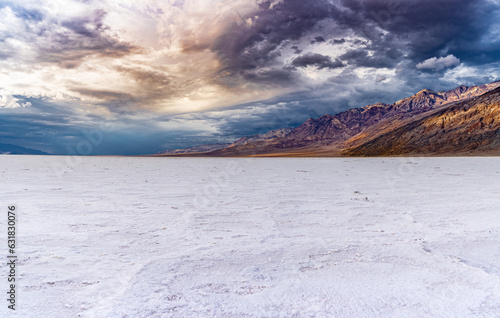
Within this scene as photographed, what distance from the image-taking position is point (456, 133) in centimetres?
9838

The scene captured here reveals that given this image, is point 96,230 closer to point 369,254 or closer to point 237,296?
point 237,296

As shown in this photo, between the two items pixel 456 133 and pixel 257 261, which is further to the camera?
pixel 456 133

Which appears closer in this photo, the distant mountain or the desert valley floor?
the desert valley floor

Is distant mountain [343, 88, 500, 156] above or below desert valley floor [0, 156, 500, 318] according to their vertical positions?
above

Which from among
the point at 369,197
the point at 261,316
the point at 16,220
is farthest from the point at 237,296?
the point at 369,197

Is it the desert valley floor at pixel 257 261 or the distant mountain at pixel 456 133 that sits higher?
the distant mountain at pixel 456 133

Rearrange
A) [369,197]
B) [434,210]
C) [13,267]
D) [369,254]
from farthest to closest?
[369,197]
[434,210]
[369,254]
[13,267]

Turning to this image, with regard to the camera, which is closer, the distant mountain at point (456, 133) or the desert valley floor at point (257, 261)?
the desert valley floor at point (257, 261)

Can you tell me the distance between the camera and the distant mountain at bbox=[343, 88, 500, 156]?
86938 mm

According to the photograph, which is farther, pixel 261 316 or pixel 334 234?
pixel 334 234

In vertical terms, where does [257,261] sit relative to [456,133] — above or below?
below

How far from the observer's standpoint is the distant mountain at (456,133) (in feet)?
285

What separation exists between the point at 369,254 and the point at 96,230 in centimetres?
499

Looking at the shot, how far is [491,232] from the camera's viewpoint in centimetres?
549
